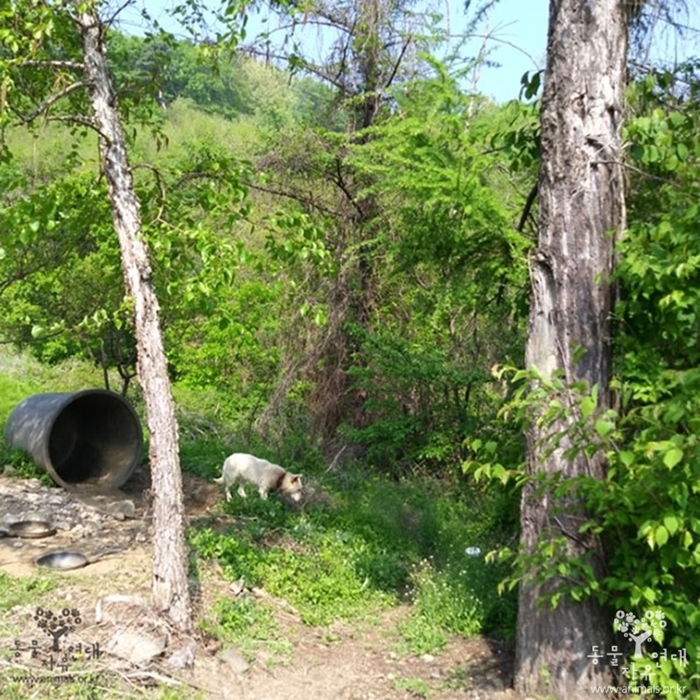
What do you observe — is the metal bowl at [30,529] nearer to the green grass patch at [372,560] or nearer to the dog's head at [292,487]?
the green grass patch at [372,560]

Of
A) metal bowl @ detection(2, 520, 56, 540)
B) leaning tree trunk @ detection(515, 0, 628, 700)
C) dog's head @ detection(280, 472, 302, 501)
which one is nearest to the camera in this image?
leaning tree trunk @ detection(515, 0, 628, 700)

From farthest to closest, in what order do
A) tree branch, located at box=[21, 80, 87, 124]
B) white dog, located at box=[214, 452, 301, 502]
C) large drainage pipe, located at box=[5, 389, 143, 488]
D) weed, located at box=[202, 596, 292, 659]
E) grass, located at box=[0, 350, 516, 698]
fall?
large drainage pipe, located at box=[5, 389, 143, 488] → white dog, located at box=[214, 452, 301, 502] → grass, located at box=[0, 350, 516, 698] → weed, located at box=[202, 596, 292, 659] → tree branch, located at box=[21, 80, 87, 124]

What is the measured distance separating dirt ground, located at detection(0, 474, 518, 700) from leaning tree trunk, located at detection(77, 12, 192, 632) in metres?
0.24

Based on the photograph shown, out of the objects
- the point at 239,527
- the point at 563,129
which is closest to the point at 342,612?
the point at 239,527

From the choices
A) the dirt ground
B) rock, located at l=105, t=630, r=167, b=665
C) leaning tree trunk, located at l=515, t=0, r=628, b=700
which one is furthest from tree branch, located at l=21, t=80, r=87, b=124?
rock, located at l=105, t=630, r=167, b=665

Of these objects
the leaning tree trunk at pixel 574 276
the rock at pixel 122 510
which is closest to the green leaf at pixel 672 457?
the leaning tree trunk at pixel 574 276

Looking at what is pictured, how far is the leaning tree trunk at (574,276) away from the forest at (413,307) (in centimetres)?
3

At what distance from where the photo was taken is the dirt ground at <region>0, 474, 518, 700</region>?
4.54m

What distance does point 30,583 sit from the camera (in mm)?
5555

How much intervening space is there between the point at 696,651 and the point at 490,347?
6035 mm

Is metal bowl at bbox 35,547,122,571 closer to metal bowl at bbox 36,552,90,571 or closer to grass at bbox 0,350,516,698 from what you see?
metal bowl at bbox 36,552,90,571

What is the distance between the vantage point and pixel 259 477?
7.83 metres

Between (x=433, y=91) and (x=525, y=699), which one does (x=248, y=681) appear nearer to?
(x=525, y=699)

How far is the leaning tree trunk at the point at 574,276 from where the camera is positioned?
449cm
